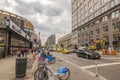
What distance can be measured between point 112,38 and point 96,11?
17.5 meters

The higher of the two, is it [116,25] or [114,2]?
[114,2]

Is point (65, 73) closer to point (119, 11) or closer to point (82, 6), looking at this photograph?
point (119, 11)

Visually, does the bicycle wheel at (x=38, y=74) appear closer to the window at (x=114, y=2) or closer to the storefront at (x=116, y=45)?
the storefront at (x=116, y=45)

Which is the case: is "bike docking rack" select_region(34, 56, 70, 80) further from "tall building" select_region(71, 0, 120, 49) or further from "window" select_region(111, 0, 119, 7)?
"window" select_region(111, 0, 119, 7)

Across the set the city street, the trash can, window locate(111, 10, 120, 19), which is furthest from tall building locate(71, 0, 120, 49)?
the trash can

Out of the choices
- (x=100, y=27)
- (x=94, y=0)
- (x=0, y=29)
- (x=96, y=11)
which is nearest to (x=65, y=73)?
(x=0, y=29)

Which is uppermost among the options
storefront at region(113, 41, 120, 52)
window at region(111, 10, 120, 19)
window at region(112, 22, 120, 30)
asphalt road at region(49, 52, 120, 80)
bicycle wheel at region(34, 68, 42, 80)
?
window at region(111, 10, 120, 19)

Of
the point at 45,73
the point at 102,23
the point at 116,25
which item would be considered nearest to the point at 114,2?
the point at 116,25

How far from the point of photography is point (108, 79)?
28.4 feet

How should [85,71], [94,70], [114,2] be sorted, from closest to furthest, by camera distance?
[85,71], [94,70], [114,2]

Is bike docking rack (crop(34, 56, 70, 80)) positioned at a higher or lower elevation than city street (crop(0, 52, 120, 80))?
higher

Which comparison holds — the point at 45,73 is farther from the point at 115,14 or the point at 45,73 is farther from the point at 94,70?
the point at 115,14

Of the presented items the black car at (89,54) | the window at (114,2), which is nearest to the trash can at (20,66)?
the black car at (89,54)

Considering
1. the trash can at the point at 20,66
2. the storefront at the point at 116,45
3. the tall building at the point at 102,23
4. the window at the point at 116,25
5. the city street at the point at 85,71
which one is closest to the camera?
the trash can at the point at 20,66
